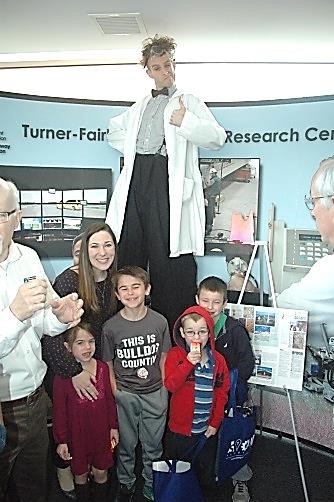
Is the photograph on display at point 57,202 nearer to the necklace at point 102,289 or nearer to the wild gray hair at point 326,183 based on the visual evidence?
the necklace at point 102,289

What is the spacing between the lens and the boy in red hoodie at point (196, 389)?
2.46 meters

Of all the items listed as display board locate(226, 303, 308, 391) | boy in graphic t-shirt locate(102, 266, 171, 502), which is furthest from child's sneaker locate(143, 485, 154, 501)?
display board locate(226, 303, 308, 391)

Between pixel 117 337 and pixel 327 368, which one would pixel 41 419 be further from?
pixel 327 368

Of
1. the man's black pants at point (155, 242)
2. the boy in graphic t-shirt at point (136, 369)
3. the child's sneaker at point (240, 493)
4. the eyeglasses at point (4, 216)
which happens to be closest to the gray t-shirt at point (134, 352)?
the boy in graphic t-shirt at point (136, 369)

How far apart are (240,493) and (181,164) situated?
1.64 meters

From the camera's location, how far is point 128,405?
2510 millimetres

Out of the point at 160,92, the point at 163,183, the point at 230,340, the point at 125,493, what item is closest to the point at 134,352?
the point at 230,340

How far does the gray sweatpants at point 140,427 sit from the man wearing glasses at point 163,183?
17.5 inches

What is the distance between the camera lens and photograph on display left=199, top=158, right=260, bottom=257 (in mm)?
2738

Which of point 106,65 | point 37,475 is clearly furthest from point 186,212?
point 37,475

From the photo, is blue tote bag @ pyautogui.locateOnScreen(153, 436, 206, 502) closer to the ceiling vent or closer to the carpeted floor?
the carpeted floor

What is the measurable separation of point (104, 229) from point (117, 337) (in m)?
0.51

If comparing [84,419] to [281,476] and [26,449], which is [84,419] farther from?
[281,476]

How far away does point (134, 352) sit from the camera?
2.47 metres
